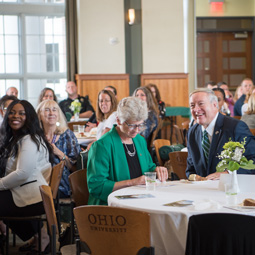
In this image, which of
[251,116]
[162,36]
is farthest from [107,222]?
[162,36]

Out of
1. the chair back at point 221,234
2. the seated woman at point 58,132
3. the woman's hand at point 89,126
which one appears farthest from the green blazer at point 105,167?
the woman's hand at point 89,126

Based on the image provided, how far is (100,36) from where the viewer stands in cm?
1339

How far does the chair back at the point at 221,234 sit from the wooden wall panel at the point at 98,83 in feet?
36.1

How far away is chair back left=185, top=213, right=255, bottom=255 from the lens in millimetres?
2387

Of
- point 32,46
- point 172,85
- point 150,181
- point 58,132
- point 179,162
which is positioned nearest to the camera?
point 150,181

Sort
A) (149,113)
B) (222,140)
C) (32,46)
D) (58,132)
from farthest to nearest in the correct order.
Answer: (32,46), (149,113), (58,132), (222,140)

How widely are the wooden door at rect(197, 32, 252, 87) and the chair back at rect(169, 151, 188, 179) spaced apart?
1179cm

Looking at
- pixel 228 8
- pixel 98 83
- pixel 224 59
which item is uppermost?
pixel 228 8

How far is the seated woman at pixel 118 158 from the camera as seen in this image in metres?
3.62

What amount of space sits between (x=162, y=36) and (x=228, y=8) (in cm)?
363

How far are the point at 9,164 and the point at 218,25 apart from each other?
1289 cm

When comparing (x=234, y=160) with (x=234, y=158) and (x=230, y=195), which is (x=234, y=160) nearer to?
(x=234, y=158)

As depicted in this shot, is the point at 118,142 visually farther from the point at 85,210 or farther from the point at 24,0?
the point at 24,0

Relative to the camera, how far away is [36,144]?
4.46 metres
